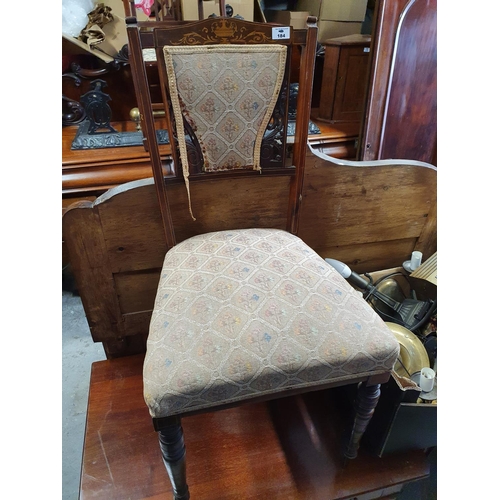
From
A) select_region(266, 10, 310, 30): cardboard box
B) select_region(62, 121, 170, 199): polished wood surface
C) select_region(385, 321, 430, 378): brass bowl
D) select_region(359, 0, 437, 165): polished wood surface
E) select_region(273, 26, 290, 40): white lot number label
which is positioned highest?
select_region(266, 10, 310, 30): cardboard box

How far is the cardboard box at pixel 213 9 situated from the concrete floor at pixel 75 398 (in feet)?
4.16

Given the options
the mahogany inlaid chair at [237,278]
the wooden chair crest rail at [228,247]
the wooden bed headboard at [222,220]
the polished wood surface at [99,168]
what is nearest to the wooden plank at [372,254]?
the wooden bed headboard at [222,220]

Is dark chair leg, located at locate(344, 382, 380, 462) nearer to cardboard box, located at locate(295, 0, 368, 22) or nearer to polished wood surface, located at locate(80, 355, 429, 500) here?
polished wood surface, located at locate(80, 355, 429, 500)

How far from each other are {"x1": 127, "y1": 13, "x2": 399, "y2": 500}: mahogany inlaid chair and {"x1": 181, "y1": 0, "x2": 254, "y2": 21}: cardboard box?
651 millimetres

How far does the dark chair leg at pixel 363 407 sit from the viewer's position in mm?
752

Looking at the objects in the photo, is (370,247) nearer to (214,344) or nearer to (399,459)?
(399,459)

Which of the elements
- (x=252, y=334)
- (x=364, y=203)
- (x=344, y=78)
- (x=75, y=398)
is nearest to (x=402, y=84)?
(x=344, y=78)

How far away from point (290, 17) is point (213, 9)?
301 millimetres

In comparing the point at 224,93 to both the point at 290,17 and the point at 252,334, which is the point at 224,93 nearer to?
the point at 252,334

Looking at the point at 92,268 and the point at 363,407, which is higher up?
the point at 92,268

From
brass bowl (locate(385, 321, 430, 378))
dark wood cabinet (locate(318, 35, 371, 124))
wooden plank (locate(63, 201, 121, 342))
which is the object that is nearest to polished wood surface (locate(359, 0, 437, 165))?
dark wood cabinet (locate(318, 35, 371, 124))

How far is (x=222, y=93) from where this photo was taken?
29.9 inches

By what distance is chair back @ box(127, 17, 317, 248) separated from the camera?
2.33ft

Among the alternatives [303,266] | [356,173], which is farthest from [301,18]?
[303,266]
